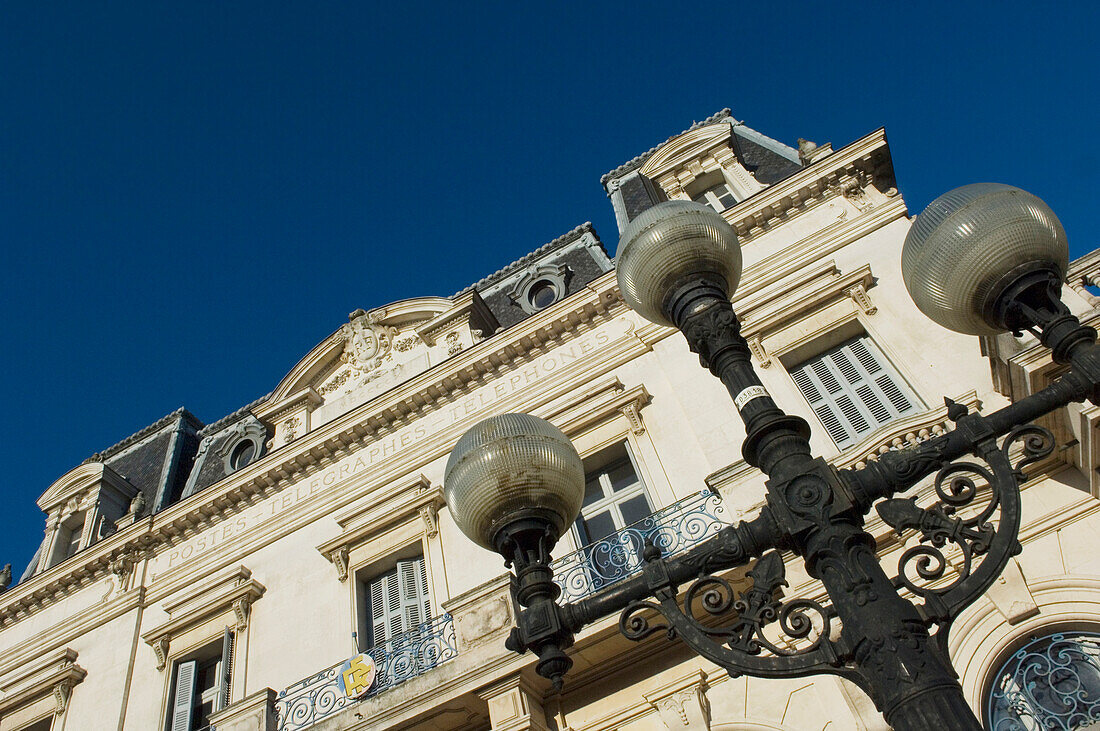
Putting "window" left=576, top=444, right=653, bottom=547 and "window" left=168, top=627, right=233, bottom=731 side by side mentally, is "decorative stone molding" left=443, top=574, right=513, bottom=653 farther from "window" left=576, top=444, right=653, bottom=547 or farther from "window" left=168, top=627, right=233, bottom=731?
"window" left=168, top=627, right=233, bottom=731

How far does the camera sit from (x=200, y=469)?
55.2 ft

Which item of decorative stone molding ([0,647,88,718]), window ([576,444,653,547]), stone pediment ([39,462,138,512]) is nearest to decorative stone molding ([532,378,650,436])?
window ([576,444,653,547])

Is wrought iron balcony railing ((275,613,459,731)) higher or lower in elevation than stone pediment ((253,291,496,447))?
lower

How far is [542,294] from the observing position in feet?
49.3

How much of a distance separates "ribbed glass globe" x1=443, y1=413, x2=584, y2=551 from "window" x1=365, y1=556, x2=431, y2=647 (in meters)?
6.86

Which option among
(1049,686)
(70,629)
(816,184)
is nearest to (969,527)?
(1049,686)

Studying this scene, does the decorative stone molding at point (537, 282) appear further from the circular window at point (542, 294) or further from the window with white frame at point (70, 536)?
the window with white frame at point (70, 536)

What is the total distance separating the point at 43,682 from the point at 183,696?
3.18m

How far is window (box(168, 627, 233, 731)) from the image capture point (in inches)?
450

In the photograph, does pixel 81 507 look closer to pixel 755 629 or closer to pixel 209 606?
pixel 209 606

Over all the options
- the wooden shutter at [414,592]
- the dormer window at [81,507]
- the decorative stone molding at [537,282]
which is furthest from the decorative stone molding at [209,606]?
the decorative stone molding at [537,282]

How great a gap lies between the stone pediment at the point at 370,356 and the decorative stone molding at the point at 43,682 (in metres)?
4.74

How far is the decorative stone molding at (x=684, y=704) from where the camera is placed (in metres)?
7.86

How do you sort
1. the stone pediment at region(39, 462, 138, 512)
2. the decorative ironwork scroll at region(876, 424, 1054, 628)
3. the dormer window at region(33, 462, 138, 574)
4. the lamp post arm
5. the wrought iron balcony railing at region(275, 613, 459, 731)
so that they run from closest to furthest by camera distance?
the decorative ironwork scroll at region(876, 424, 1054, 628) < the lamp post arm < the wrought iron balcony railing at region(275, 613, 459, 731) < the dormer window at region(33, 462, 138, 574) < the stone pediment at region(39, 462, 138, 512)
